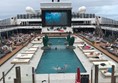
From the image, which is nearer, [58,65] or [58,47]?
[58,65]

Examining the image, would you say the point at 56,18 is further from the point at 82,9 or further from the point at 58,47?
the point at 58,47

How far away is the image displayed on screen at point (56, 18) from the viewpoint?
113 feet

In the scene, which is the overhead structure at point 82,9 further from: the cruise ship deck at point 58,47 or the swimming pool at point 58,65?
the swimming pool at point 58,65

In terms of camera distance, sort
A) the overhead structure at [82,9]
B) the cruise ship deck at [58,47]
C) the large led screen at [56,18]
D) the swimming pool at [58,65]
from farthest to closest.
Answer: the overhead structure at [82,9] → the large led screen at [56,18] → the swimming pool at [58,65] → the cruise ship deck at [58,47]

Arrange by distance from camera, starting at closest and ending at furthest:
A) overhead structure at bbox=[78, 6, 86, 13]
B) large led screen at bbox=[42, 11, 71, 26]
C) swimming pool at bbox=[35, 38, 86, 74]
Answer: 1. swimming pool at bbox=[35, 38, 86, 74]
2. large led screen at bbox=[42, 11, 71, 26]
3. overhead structure at bbox=[78, 6, 86, 13]

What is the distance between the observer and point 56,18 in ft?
113

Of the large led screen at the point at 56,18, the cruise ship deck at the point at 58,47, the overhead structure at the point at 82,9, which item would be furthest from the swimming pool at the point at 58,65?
the overhead structure at the point at 82,9

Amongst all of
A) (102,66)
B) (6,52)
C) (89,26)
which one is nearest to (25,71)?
(102,66)

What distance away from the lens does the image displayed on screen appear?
34438mm

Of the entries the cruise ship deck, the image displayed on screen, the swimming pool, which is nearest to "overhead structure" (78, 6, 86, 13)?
the cruise ship deck

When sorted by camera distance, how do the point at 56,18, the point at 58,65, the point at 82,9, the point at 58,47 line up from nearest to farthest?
the point at 58,65
the point at 58,47
the point at 56,18
the point at 82,9

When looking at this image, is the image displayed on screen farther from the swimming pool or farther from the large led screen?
the swimming pool

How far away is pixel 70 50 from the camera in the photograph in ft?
60.8

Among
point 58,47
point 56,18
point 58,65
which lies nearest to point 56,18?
point 56,18
